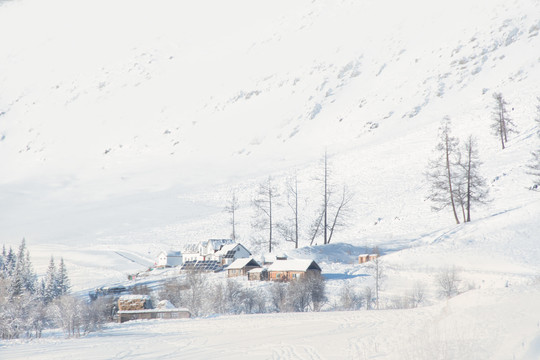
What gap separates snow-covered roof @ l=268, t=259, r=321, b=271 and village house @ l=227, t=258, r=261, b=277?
4389mm

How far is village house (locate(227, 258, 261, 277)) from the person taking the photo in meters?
45.8

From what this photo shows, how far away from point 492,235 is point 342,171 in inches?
2166

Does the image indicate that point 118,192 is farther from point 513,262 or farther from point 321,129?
point 513,262

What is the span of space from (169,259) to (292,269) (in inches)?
1378

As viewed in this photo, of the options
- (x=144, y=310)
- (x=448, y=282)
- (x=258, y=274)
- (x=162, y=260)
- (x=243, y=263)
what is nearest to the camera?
(x=448, y=282)

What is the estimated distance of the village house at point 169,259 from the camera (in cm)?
7075

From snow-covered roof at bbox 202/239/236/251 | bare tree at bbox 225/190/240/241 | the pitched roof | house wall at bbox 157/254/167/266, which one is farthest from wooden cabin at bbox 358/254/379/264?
house wall at bbox 157/254/167/266

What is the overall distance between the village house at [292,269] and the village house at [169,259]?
30805 mm

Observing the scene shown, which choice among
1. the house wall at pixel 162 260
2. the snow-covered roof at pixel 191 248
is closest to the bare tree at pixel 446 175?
the snow-covered roof at pixel 191 248

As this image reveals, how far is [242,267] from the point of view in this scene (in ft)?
152

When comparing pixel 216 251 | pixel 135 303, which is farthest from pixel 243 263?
pixel 216 251

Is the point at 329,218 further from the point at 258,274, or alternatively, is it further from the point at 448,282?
the point at 448,282

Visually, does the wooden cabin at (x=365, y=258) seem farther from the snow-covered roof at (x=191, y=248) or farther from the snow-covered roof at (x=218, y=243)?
the snow-covered roof at (x=191, y=248)

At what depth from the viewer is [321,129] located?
490 ft
